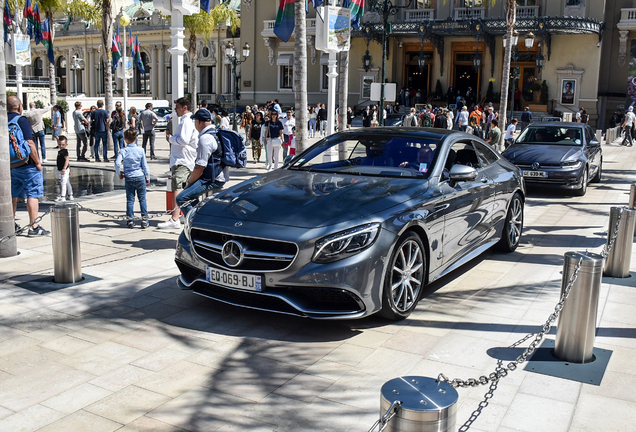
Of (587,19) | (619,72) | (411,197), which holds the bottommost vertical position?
(411,197)

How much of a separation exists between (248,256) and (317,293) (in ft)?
2.11

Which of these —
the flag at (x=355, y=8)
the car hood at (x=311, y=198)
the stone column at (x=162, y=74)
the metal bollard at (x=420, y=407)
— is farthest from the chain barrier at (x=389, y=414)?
the stone column at (x=162, y=74)

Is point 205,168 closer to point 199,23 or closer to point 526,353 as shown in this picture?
point 526,353

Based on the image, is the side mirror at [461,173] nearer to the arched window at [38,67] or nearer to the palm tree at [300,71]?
the palm tree at [300,71]

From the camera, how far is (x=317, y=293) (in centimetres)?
493

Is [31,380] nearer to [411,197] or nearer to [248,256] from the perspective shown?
[248,256]

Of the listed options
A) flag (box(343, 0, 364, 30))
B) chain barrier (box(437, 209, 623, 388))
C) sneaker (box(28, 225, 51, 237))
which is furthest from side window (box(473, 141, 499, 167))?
flag (box(343, 0, 364, 30))

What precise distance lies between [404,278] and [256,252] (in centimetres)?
133

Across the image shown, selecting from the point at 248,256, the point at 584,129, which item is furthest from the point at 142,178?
the point at 584,129

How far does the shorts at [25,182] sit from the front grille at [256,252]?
4.35m

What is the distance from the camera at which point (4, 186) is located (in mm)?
7715

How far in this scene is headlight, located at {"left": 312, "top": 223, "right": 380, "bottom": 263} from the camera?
4.89m

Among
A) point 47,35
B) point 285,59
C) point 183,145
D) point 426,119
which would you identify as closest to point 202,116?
point 183,145

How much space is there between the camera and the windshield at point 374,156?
6.31m
